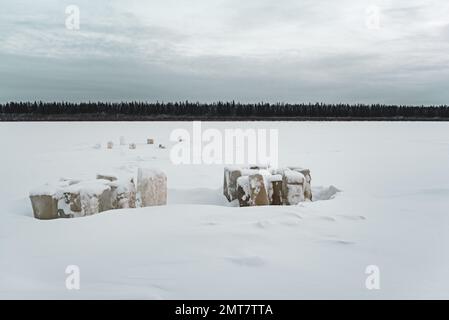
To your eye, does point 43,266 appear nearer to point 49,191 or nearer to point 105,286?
point 105,286

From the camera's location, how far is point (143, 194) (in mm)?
4777

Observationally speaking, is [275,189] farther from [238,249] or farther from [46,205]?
[46,205]

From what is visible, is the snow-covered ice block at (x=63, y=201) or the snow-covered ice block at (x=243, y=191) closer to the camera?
the snow-covered ice block at (x=63, y=201)

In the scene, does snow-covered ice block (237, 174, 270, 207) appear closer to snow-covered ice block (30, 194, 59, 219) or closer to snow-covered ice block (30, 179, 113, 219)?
snow-covered ice block (30, 179, 113, 219)

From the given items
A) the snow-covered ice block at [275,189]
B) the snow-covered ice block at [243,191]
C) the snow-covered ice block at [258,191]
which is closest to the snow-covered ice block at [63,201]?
the snow-covered ice block at [243,191]

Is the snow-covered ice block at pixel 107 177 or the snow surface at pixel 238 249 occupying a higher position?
the snow-covered ice block at pixel 107 177

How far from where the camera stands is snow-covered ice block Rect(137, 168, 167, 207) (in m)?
4.77

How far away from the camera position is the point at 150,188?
15.7 ft

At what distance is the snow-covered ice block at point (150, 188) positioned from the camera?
15.6 ft

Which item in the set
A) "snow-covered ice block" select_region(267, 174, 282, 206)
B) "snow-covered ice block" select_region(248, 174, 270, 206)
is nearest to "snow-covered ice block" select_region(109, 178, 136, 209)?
"snow-covered ice block" select_region(248, 174, 270, 206)

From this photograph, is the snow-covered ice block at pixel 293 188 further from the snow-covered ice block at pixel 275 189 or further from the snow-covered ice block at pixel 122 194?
the snow-covered ice block at pixel 122 194

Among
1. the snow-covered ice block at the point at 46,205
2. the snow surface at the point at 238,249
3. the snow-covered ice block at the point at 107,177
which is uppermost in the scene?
the snow-covered ice block at the point at 107,177

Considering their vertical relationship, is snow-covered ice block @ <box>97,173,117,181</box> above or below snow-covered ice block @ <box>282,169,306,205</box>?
above

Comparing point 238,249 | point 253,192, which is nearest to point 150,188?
point 253,192
